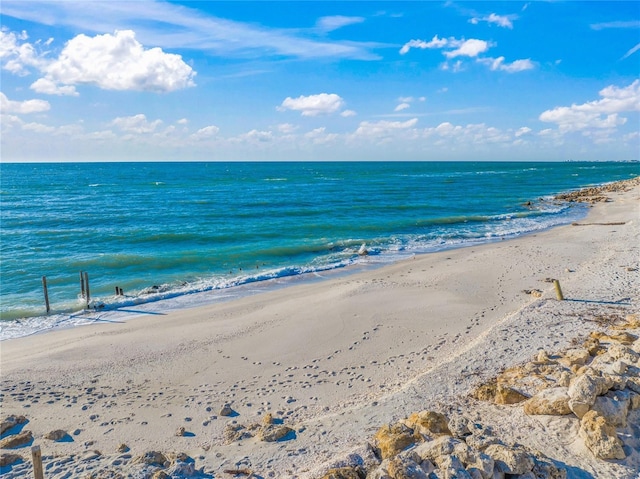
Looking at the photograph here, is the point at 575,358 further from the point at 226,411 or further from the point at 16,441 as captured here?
the point at 16,441

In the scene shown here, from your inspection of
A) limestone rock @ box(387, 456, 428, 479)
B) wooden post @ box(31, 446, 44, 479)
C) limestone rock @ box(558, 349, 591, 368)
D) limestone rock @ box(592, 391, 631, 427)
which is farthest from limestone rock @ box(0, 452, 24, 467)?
limestone rock @ box(558, 349, 591, 368)

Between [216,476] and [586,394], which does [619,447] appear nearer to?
[586,394]

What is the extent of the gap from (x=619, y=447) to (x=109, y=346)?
485 inches

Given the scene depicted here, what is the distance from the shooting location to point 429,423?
25.0 feet

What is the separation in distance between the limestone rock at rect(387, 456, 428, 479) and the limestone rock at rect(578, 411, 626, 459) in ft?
9.24

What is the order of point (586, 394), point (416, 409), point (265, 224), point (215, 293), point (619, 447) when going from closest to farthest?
point (619, 447) → point (586, 394) → point (416, 409) → point (215, 293) → point (265, 224)

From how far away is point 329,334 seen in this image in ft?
43.9

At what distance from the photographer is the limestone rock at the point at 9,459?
7480 mm

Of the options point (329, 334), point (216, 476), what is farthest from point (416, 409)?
point (329, 334)

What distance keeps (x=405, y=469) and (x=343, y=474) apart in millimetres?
901

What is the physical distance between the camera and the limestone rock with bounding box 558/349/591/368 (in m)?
9.81

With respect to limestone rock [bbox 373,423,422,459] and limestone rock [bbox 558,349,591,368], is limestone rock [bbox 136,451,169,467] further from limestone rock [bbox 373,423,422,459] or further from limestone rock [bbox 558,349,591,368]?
limestone rock [bbox 558,349,591,368]

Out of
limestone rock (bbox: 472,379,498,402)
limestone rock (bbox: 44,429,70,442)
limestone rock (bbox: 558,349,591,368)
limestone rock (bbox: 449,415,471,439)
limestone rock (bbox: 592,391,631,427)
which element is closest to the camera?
limestone rock (bbox: 592,391,631,427)

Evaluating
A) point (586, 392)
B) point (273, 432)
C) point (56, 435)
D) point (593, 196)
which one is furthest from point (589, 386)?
point (593, 196)
